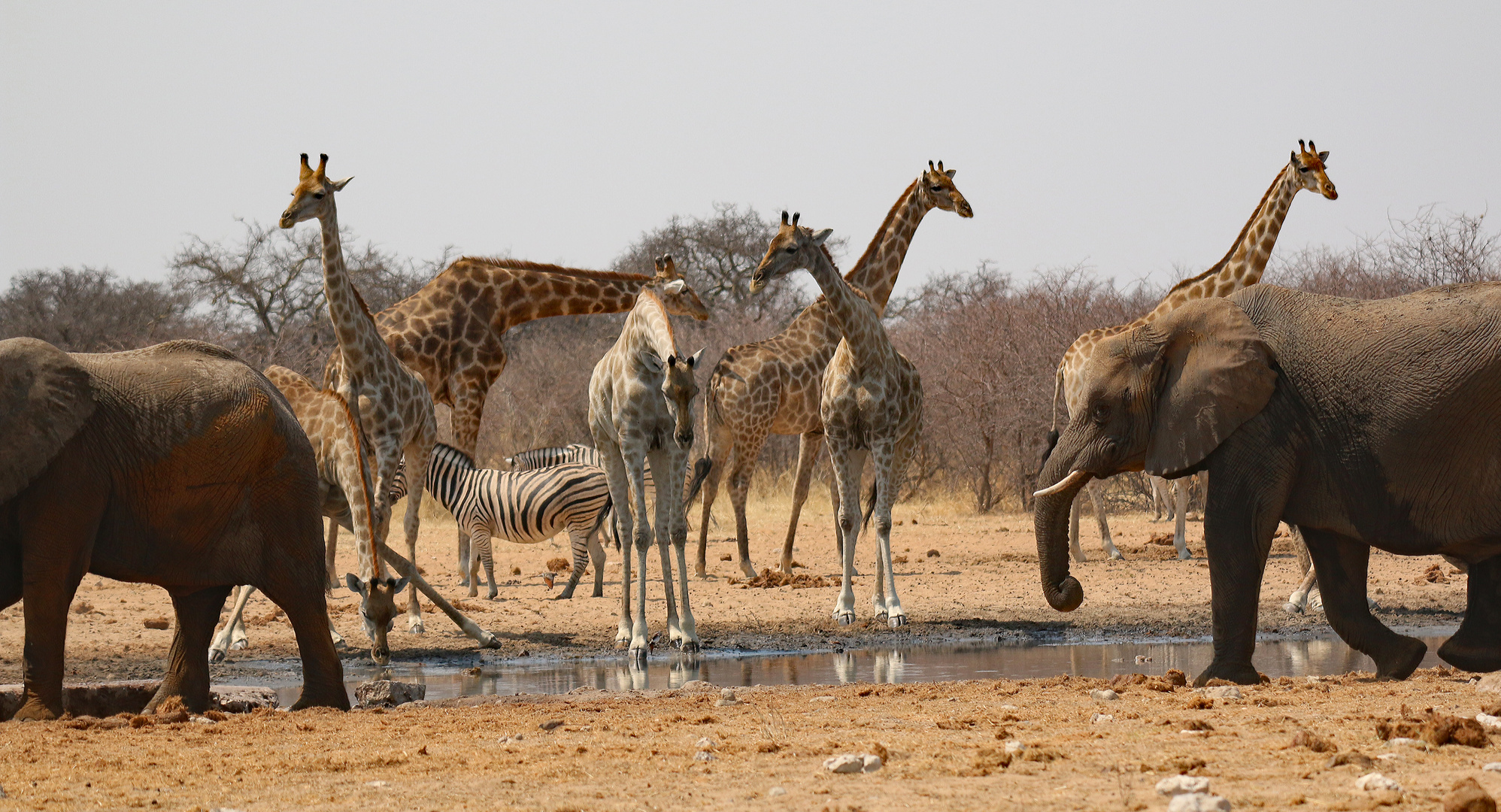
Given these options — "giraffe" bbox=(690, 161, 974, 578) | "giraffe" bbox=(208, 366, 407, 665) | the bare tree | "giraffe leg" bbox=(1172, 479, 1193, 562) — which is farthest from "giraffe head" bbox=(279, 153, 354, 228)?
the bare tree

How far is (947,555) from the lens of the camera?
Answer: 16.6 metres

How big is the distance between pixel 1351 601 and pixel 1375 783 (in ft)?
10.9

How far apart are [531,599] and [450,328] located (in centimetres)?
251

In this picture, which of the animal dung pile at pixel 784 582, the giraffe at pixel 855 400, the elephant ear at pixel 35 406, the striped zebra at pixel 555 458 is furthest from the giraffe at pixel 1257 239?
the elephant ear at pixel 35 406

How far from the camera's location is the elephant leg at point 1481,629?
7.09 m

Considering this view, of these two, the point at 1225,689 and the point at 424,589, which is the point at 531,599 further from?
the point at 1225,689

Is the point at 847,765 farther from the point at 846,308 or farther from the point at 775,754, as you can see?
the point at 846,308

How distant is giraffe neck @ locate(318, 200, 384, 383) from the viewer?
424 inches

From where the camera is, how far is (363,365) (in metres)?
10.9

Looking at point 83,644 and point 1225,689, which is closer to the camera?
point 1225,689

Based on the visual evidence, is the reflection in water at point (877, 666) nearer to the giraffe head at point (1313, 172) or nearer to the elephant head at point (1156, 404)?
the elephant head at point (1156, 404)

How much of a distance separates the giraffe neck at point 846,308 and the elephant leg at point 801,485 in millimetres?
3123

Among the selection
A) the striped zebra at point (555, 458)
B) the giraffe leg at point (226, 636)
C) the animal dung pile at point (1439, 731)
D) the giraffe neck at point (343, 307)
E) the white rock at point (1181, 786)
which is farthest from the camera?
the striped zebra at point (555, 458)

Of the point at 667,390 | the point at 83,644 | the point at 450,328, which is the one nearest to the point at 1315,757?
the point at 667,390
